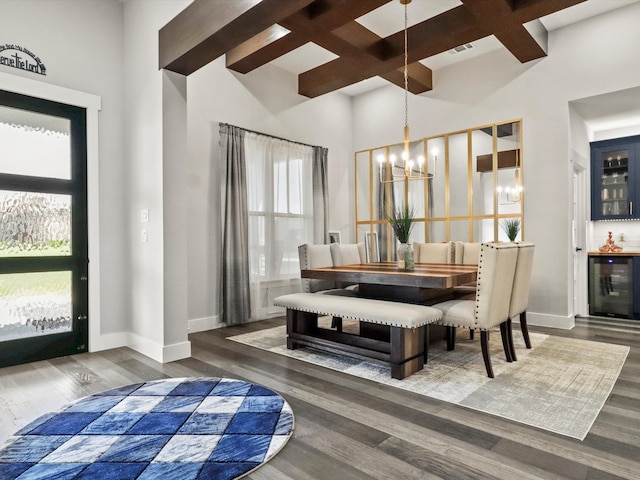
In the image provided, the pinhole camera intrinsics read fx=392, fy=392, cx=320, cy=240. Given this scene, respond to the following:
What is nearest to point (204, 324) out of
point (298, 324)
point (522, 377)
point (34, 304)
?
point (298, 324)

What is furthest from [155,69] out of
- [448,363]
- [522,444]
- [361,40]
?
[522,444]

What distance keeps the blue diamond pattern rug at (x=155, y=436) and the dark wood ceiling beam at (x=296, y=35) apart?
128 inches

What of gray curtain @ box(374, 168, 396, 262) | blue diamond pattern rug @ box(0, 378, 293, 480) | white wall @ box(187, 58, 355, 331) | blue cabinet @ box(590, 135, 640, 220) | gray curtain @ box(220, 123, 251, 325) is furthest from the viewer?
gray curtain @ box(374, 168, 396, 262)

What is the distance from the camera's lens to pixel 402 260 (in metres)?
3.84

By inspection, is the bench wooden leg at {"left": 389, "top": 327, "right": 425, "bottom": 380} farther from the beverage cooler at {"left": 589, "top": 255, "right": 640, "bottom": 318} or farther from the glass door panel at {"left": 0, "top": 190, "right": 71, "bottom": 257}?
the beverage cooler at {"left": 589, "top": 255, "right": 640, "bottom": 318}

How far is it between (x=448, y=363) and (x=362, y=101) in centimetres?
487

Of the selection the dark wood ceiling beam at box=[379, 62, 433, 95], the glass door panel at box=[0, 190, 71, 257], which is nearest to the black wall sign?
the glass door panel at box=[0, 190, 71, 257]

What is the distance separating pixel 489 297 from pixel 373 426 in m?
1.36

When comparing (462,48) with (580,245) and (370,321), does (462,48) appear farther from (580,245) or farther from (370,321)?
(370,321)

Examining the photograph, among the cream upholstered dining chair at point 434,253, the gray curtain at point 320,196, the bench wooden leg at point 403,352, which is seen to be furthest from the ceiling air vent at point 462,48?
the bench wooden leg at point 403,352

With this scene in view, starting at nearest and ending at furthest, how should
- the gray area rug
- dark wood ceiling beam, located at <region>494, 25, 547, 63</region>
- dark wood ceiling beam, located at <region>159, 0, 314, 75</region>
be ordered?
the gray area rug → dark wood ceiling beam, located at <region>159, 0, 314, 75</region> → dark wood ceiling beam, located at <region>494, 25, 547, 63</region>

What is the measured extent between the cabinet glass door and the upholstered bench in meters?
4.30

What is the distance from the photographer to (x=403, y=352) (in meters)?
2.93

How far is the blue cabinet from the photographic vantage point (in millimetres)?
5473
